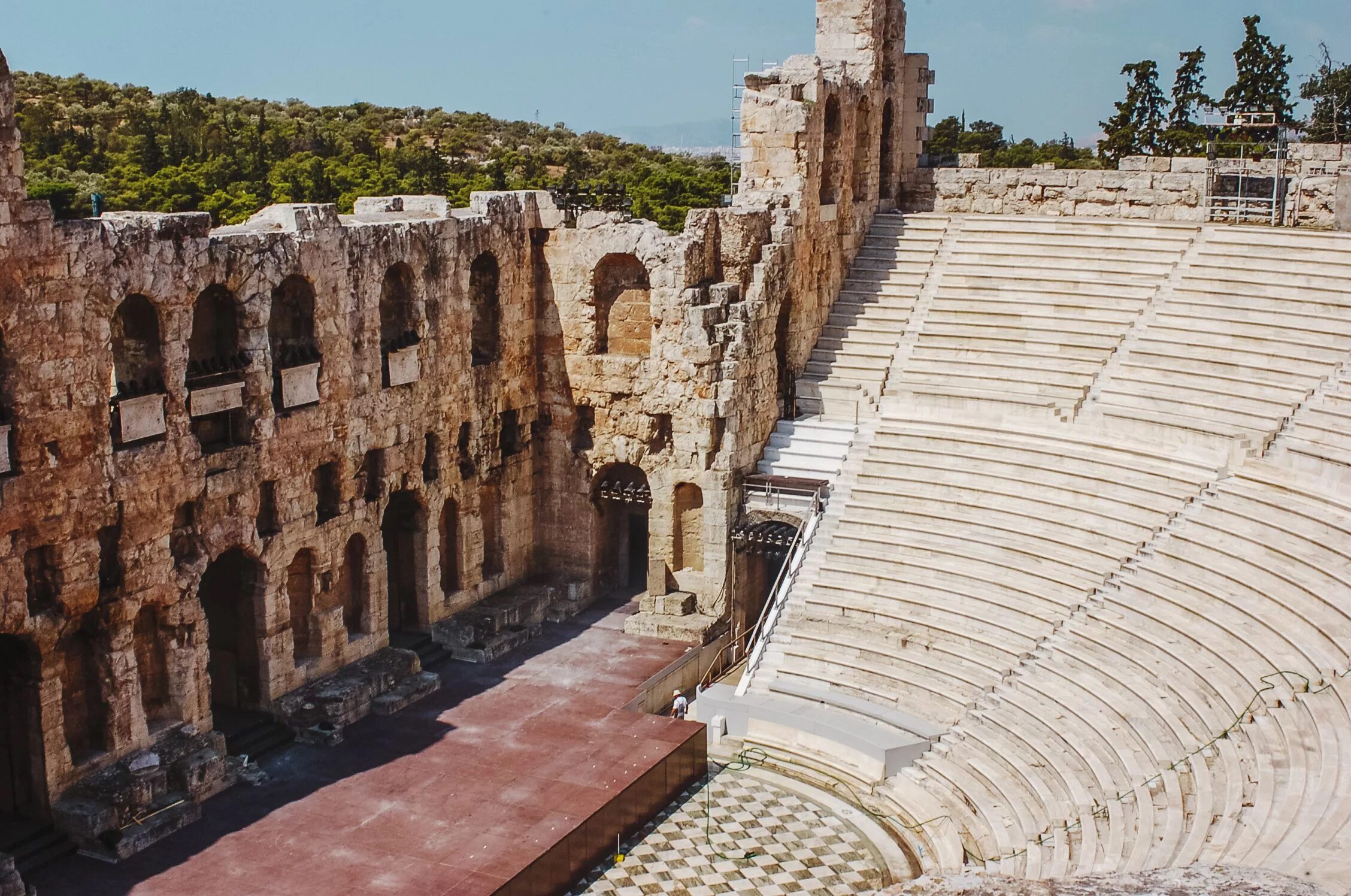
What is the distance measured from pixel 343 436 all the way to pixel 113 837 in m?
6.88

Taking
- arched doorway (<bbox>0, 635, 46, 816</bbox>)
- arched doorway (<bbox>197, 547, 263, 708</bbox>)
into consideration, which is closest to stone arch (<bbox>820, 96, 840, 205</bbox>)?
arched doorway (<bbox>197, 547, 263, 708</bbox>)

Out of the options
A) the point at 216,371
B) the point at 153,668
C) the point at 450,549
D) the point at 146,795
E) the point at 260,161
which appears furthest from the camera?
the point at 260,161

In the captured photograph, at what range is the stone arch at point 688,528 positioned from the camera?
86.6 ft

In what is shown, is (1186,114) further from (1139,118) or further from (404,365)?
(404,365)

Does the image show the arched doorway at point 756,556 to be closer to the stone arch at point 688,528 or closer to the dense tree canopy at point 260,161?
the stone arch at point 688,528

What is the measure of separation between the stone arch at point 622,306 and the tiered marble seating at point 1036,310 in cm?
458

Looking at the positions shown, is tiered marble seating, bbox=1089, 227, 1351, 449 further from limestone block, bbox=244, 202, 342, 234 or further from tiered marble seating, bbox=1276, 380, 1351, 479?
limestone block, bbox=244, 202, 342, 234

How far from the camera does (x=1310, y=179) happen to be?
2809 centimetres

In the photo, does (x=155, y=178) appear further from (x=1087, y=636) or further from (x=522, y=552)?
(x=1087, y=636)

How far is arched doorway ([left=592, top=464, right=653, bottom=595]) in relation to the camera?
89.7 ft

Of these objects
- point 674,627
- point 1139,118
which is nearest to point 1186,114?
point 1139,118

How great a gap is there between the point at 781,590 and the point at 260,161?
29684mm

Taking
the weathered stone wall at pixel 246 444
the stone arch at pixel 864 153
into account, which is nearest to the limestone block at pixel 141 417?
the weathered stone wall at pixel 246 444

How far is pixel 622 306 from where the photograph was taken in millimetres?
26938
